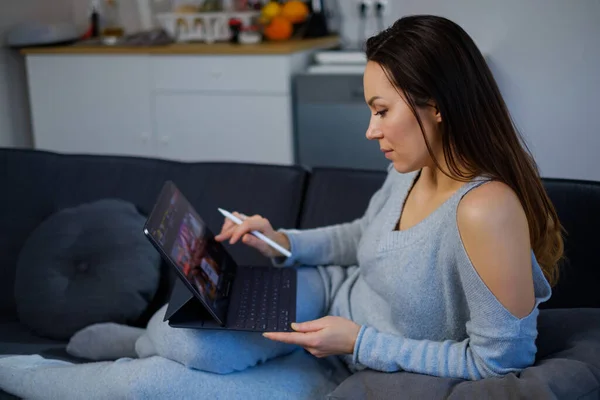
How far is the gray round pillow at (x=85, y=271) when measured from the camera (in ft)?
5.76

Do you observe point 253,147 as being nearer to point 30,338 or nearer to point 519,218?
point 30,338

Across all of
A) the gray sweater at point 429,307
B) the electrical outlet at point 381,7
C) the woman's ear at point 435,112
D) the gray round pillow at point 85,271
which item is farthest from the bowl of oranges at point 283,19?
the woman's ear at point 435,112

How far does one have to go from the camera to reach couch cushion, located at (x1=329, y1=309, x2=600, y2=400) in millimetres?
1125

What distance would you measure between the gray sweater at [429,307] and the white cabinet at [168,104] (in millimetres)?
1834

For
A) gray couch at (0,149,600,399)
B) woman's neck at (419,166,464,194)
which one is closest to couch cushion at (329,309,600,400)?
gray couch at (0,149,600,399)

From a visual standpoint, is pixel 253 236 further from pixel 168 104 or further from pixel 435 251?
pixel 168 104

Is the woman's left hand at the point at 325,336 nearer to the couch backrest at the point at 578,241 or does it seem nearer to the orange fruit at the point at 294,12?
the couch backrest at the point at 578,241

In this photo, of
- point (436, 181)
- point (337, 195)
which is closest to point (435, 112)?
point (436, 181)

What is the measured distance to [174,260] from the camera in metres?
1.32

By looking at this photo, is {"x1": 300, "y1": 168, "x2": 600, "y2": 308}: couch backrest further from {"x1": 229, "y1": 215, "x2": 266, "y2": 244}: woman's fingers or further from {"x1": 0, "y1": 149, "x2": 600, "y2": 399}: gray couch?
{"x1": 229, "y1": 215, "x2": 266, "y2": 244}: woman's fingers

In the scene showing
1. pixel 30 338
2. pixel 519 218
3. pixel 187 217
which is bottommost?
pixel 30 338

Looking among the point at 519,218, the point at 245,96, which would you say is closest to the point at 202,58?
the point at 245,96

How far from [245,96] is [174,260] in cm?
207

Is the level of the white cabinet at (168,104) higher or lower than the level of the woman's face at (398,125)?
lower
